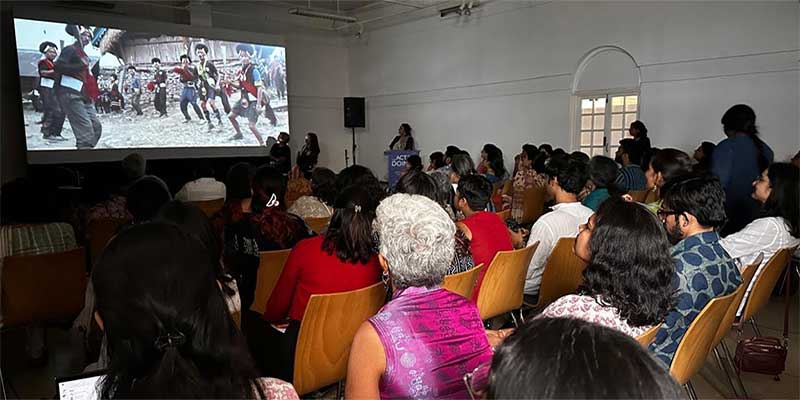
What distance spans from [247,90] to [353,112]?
9.48ft

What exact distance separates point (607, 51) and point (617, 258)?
7.54m

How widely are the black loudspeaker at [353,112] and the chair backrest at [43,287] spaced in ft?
32.9

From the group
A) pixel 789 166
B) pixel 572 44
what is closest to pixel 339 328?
pixel 789 166

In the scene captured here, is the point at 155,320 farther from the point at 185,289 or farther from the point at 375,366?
the point at 375,366

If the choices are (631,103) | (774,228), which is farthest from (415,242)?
(631,103)

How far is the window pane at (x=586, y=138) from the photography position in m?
8.87

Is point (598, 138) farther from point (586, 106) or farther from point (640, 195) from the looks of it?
point (640, 195)

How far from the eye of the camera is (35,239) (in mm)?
3047

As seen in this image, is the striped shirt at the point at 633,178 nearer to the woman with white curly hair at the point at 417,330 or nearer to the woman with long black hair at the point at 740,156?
the woman with long black hair at the point at 740,156

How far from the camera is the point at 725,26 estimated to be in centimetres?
705

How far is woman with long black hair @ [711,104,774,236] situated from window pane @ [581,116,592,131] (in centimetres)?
411

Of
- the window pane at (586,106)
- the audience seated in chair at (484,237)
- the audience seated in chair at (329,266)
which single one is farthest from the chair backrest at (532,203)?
the audience seated in chair at (329,266)

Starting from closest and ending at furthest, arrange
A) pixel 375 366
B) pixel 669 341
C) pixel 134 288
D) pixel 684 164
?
1. pixel 134 288
2. pixel 375 366
3. pixel 669 341
4. pixel 684 164

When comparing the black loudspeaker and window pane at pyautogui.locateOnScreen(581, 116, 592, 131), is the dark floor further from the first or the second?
Result: the black loudspeaker
